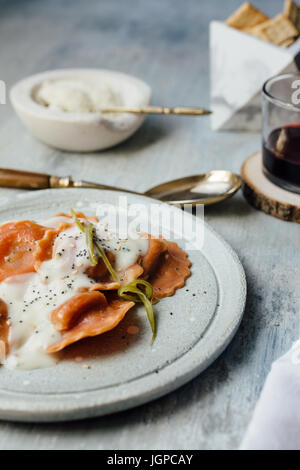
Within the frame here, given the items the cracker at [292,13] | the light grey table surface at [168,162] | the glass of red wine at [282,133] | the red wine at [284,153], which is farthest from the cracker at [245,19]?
the red wine at [284,153]

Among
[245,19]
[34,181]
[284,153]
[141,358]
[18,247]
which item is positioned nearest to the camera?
[141,358]

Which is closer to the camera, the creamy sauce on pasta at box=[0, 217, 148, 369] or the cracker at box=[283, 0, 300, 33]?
the creamy sauce on pasta at box=[0, 217, 148, 369]

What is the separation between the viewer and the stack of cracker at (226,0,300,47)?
7.13 feet

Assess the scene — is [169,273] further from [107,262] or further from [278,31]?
[278,31]

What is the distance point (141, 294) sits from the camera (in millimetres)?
1273

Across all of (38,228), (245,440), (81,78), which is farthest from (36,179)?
(245,440)

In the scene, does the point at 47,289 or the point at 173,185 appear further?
the point at 173,185

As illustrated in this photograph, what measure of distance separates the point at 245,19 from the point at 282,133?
78cm

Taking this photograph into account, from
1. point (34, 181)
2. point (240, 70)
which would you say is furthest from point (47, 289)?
point (240, 70)

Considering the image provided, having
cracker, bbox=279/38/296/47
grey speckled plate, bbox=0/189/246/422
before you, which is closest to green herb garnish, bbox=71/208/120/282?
grey speckled plate, bbox=0/189/246/422

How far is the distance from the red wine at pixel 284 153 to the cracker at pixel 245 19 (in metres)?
0.74

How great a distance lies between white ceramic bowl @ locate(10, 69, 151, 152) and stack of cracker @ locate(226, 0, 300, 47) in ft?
1.62

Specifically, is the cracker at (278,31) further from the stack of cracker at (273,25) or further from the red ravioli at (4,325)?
the red ravioli at (4,325)

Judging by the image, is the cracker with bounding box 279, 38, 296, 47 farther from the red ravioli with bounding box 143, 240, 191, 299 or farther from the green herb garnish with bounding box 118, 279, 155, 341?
the green herb garnish with bounding box 118, 279, 155, 341
